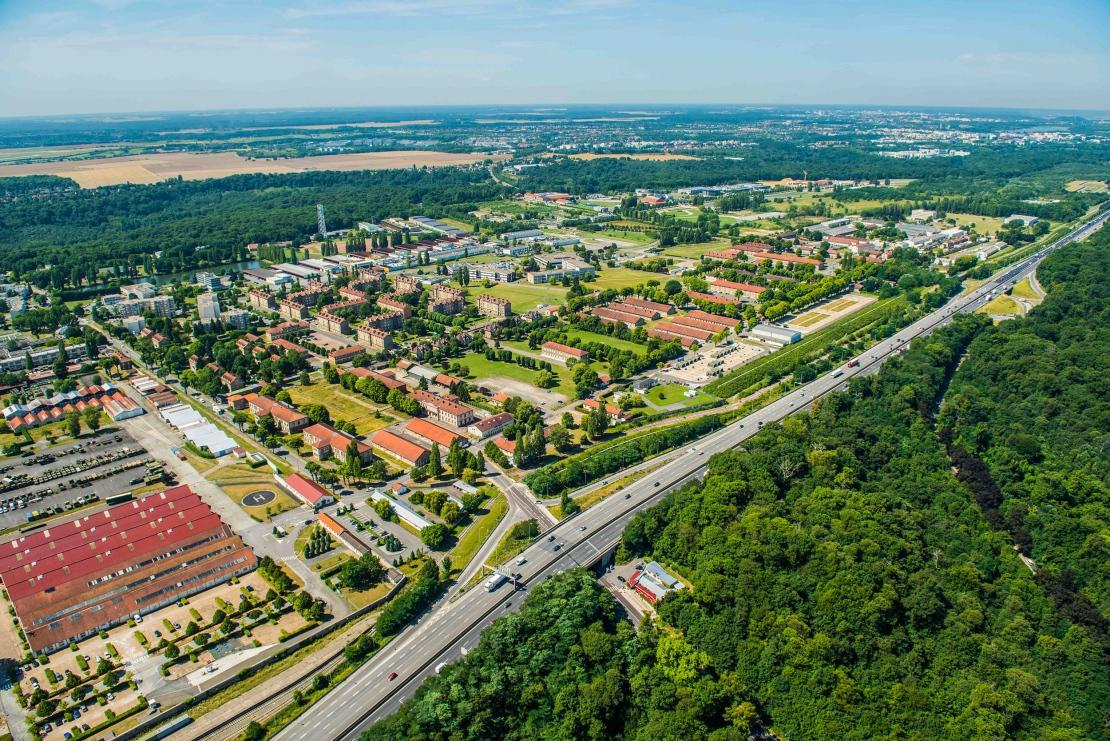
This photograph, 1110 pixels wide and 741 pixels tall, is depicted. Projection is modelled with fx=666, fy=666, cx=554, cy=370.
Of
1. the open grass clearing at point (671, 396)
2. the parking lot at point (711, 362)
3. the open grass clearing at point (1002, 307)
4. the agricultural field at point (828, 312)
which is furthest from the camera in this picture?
the open grass clearing at point (1002, 307)

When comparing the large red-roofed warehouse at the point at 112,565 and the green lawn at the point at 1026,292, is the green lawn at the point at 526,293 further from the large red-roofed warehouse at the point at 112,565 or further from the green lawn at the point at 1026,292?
the green lawn at the point at 1026,292

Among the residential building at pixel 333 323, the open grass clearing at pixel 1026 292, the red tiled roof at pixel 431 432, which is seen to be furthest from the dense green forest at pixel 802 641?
the open grass clearing at pixel 1026 292

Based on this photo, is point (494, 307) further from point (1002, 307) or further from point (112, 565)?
point (1002, 307)

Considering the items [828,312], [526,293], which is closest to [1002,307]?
[828,312]

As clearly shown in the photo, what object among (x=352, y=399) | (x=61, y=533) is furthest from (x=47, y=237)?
(x=61, y=533)

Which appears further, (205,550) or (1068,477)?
(1068,477)

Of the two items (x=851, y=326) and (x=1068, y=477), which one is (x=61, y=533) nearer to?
(x=1068, y=477)

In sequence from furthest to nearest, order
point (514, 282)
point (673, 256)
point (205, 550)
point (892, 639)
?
point (673, 256)
point (514, 282)
point (205, 550)
point (892, 639)
